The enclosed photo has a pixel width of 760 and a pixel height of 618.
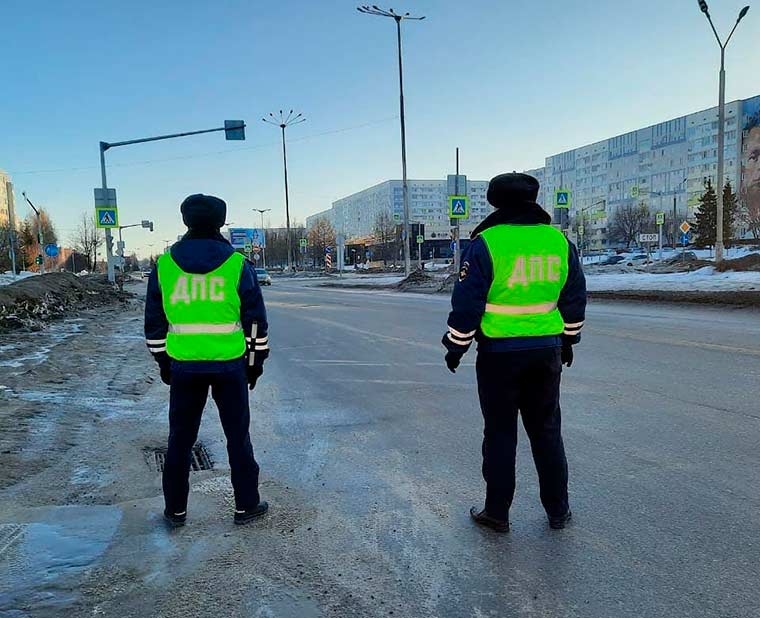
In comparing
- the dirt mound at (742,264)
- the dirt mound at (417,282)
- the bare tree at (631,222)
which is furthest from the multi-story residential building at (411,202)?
the dirt mound at (742,264)

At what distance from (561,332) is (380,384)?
14.2 feet

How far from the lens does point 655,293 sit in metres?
19.5

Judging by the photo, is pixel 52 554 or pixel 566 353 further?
pixel 566 353

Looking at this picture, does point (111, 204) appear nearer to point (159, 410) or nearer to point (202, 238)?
point (159, 410)

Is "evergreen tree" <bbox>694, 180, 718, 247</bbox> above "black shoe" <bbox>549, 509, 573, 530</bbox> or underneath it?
above

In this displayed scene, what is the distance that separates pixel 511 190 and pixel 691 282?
2106 cm

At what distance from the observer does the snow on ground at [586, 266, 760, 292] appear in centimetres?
1936

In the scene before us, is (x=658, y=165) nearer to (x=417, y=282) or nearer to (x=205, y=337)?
(x=417, y=282)

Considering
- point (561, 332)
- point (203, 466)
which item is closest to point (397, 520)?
point (561, 332)

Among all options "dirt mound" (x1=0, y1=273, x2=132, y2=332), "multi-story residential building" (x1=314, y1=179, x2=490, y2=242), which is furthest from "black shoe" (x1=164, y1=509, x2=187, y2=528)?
"multi-story residential building" (x1=314, y1=179, x2=490, y2=242)

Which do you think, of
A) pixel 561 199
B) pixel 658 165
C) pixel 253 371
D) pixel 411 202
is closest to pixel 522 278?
pixel 253 371

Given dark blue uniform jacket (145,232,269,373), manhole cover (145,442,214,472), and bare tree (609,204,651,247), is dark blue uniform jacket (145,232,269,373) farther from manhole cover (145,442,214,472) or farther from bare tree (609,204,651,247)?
bare tree (609,204,651,247)

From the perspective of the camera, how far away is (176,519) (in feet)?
11.7

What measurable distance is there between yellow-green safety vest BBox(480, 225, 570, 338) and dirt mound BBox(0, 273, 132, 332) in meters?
11.9
